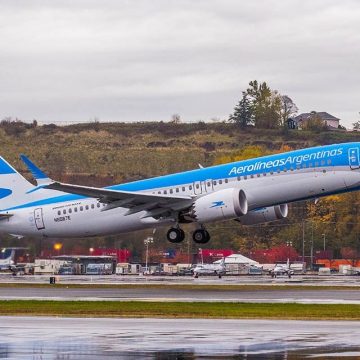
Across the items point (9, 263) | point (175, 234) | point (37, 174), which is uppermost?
point (37, 174)

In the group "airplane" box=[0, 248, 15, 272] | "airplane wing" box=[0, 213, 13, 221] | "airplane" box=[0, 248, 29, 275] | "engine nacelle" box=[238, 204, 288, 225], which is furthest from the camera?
"airplane" box=[0, 248, 15, 272]

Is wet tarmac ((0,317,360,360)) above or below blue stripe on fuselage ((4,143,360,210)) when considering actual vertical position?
below

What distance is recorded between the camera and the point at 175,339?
37312 mm

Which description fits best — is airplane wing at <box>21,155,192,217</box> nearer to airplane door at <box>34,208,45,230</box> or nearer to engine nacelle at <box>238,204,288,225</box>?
airplane door at <box>34,208,45,230</box>

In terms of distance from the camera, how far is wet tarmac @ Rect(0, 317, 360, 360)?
33.1 metres

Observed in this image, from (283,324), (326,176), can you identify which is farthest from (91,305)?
(326,176)

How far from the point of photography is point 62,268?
12050cm

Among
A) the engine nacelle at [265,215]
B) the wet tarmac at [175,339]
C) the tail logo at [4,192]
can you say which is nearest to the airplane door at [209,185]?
the engine nacelle at [265,215]

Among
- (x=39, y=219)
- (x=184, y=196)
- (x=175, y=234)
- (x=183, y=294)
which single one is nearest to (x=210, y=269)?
(x=39, y=219)

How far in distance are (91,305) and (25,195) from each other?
26.9 m

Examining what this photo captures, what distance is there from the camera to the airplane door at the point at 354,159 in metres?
68.0

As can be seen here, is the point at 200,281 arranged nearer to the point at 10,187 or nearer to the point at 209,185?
the point at 10,187

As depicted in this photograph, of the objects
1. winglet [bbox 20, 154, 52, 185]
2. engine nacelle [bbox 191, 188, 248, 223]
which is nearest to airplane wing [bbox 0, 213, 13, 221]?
winglet [bbox 20, 154, 52, 185]

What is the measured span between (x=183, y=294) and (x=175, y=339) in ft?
99.6
